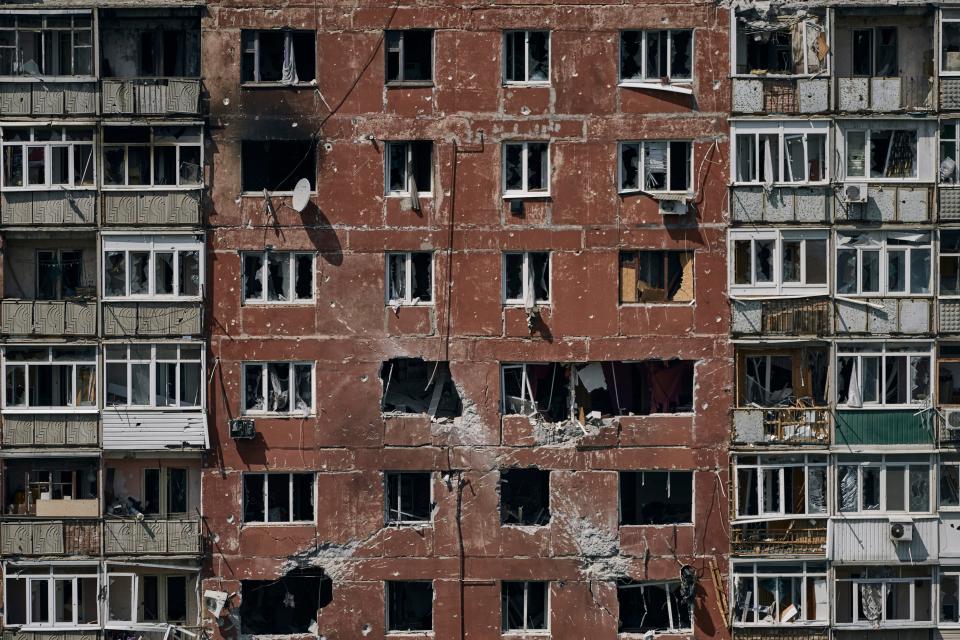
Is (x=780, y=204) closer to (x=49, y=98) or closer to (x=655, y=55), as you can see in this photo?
(x=655, y=55)

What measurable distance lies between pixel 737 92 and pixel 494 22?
595cm

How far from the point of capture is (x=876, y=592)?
101 ft

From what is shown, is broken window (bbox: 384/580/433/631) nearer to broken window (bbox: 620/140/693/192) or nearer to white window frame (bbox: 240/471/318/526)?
white window frame (bbox: 240/471/318/526)

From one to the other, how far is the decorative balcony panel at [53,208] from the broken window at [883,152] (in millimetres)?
17939

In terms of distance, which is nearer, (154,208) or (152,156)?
(154,208)

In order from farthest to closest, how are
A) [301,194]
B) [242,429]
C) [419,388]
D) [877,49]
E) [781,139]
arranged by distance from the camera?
[419,388] < [877,49] < [242,429] < [781,139] < [301,194]

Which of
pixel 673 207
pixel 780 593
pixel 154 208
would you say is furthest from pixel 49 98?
pixel 780 593

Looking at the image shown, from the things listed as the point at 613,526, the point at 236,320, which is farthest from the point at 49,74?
the point at 613,526

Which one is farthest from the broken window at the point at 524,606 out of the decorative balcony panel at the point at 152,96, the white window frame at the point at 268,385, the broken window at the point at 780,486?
the decorative balcony panel at the point at 152,96

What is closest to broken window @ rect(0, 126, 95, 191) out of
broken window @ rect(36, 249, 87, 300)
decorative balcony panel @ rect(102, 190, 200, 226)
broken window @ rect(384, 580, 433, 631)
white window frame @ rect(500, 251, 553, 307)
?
decorative balcony panel @ rect(102, 190, 200, 226)

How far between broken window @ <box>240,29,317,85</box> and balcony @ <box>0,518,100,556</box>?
11295 millimetres

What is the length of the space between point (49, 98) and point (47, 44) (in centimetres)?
146

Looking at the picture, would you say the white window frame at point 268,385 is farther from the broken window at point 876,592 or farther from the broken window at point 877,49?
the broken window at point 877,49

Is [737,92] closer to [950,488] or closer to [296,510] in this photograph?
[950,488]
